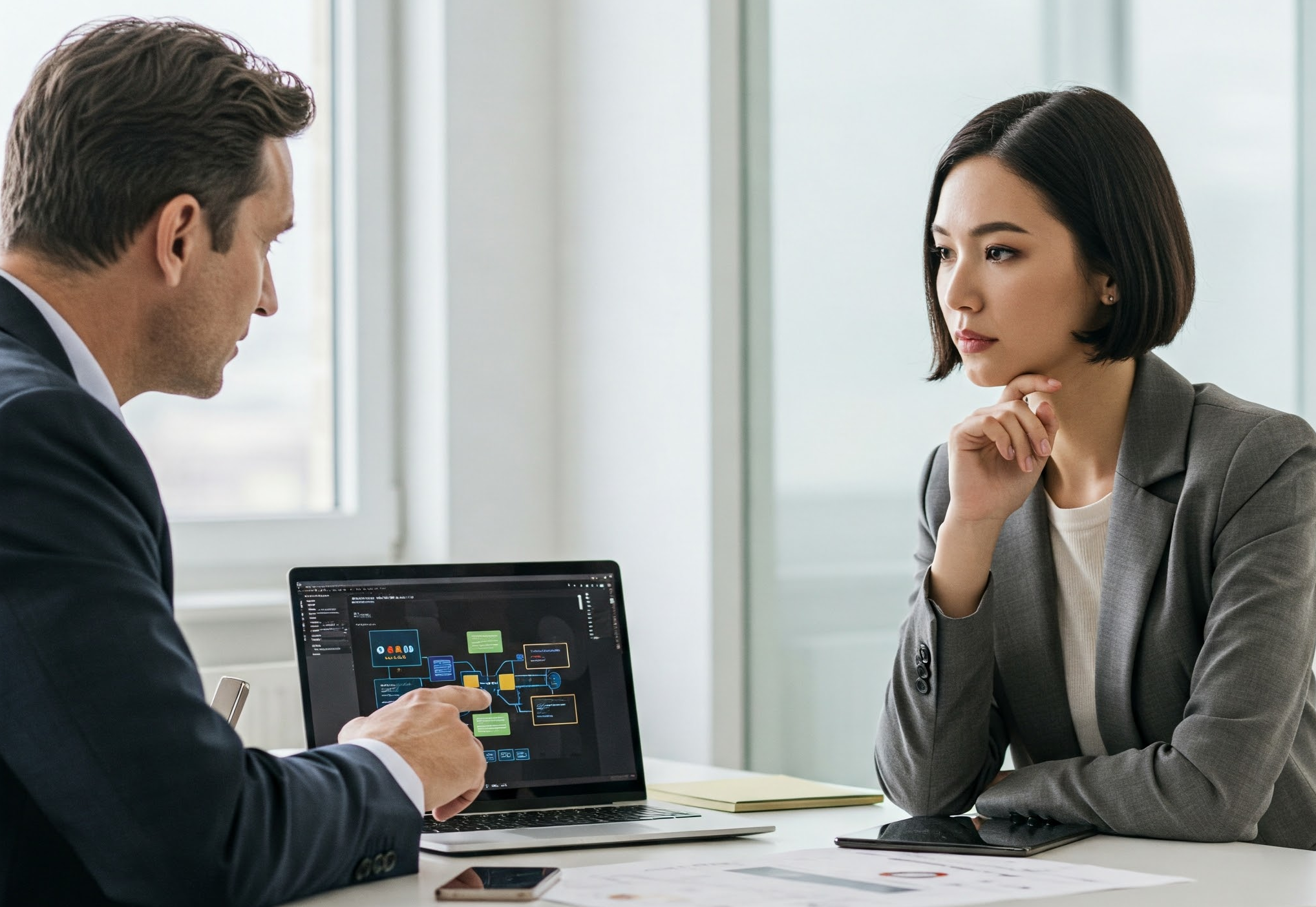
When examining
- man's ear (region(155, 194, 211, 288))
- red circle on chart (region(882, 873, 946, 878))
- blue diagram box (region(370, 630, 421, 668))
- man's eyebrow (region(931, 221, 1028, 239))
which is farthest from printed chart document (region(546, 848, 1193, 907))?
man's eyebrow (region(931, 221, 1028, 239))

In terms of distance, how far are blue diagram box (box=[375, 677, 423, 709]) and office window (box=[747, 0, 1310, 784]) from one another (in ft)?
4.07

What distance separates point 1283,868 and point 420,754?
72cm

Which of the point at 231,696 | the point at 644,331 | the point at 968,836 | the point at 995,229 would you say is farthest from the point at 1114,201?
the point at 644,331

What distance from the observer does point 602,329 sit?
314cm

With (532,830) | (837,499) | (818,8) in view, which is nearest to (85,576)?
(532,830)

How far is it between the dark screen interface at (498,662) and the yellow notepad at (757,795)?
0.34 feet

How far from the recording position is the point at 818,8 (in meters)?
2.77

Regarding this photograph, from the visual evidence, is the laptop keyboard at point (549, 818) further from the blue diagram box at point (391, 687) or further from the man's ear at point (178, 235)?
the man's ear at point (178, 235)

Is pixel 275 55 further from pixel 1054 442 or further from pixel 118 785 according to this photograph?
pixel 118 785

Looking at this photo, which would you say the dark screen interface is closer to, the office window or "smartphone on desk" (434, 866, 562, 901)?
"smartphone on desk" (434, 866, 562, 901)

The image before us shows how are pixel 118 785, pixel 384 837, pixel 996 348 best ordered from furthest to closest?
pixel 996 348, pixel 384 837, pixel 118 785

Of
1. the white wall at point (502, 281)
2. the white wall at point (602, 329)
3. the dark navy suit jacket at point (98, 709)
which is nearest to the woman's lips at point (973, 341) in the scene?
the dark navy suit jacket at point (98, 709)

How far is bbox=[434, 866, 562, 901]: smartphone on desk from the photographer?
1.09m

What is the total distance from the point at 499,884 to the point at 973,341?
852 millimetres
